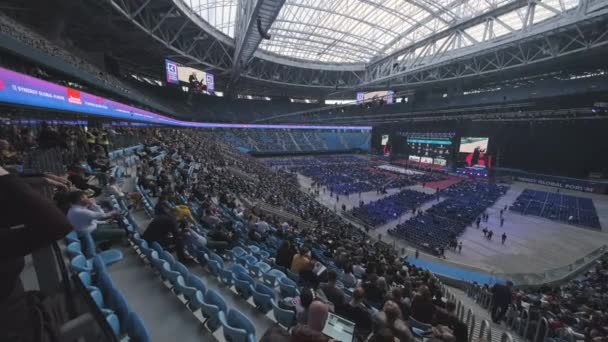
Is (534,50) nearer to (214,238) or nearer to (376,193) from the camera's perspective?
(376,193)

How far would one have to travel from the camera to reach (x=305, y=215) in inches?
632

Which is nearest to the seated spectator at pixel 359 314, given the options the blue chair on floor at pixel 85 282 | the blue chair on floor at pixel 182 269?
the blue chair on floor at pixel 182 269

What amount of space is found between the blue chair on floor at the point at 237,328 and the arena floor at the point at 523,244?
13764mm

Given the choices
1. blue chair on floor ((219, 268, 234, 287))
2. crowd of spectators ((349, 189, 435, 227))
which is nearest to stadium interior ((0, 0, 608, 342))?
blue chair on floor ((219, 268, 234, 287))

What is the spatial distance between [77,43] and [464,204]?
3927cm

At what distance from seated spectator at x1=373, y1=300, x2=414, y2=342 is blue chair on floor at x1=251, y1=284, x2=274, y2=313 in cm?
164

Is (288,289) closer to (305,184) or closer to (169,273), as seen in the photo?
(169,273)

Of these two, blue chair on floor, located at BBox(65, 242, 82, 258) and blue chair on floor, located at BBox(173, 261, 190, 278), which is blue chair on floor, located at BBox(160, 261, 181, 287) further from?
blue chair on floor, located at BBox(65, 242, 82, 258)

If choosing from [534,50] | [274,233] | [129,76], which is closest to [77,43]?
[129,76]

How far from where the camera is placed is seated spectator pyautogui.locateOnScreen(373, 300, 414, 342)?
10.2 feet

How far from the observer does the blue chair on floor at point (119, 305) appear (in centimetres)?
249

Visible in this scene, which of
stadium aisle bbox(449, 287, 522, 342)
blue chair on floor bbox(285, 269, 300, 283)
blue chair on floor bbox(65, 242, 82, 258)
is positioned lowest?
stadium aisle bbox(449, 287, 522, 342)

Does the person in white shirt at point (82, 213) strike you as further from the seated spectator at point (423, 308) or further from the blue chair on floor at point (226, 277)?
the seated spectator at point (423, 308)

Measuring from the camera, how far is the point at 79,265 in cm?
279
